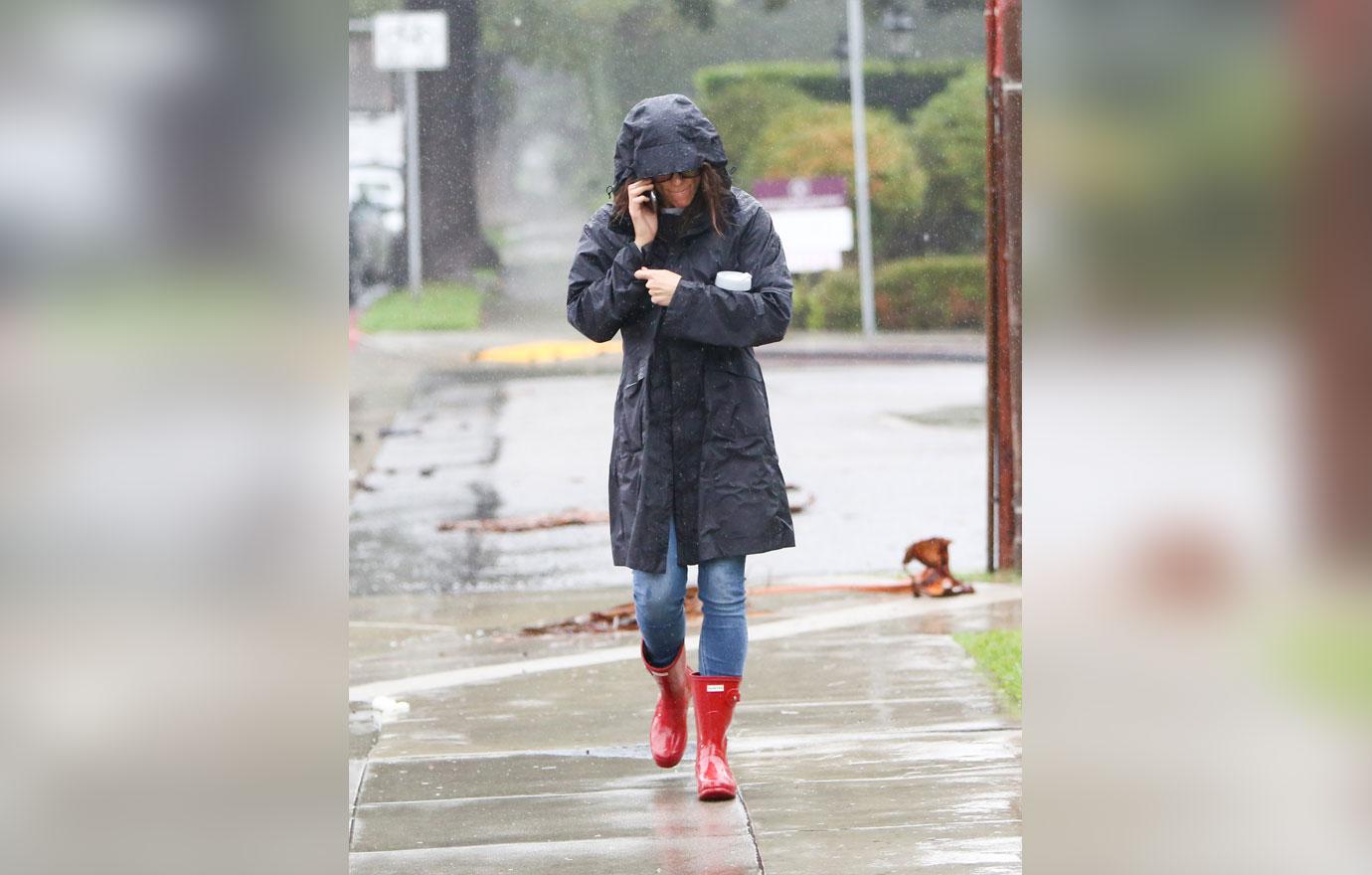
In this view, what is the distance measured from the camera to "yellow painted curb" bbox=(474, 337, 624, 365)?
67.9ft

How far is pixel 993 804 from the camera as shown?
15.9 feet

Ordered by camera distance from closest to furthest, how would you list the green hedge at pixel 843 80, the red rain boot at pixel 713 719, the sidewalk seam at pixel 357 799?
1. the sidewalk seam at pixel 357 799
2. the red rain boot at pixel 713 719
3. the green hedge at pixel 843 80

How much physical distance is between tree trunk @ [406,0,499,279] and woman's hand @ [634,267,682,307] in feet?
60.8

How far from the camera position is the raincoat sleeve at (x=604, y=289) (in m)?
4.85

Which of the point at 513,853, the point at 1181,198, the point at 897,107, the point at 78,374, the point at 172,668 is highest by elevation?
the point at 897,107

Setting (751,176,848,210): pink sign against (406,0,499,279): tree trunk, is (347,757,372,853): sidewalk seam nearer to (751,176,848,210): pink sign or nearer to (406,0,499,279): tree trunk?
(751,176,848,210): pink sign

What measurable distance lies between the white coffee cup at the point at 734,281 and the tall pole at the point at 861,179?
753 inches

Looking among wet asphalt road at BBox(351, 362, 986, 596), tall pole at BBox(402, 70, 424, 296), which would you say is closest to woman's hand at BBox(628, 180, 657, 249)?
wet asphalt road at BBox(351, 362, 986, 596)

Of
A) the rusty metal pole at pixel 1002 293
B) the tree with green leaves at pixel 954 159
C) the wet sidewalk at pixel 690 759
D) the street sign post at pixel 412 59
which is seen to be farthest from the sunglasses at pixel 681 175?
the tree with green leaves at pixel 954 159

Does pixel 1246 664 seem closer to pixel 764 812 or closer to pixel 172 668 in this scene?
pixel 172 668

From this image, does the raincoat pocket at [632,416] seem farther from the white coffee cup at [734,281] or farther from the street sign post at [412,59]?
the street sign post at [412,59]

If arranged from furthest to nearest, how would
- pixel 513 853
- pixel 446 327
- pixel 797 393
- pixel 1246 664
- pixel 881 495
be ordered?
pixel 446 327, pixel 797 393, pixel 881 495, pixel 513 853, pixel 1246 664

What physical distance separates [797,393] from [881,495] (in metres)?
5.92

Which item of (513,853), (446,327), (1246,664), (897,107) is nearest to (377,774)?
(513,853)
